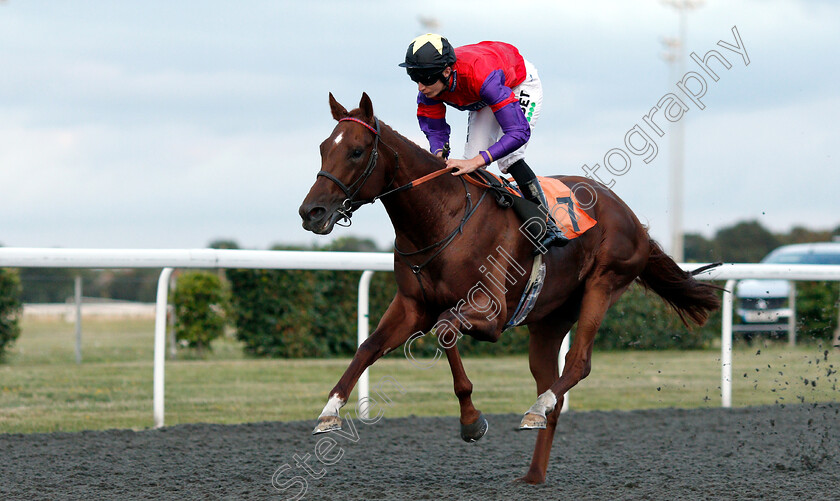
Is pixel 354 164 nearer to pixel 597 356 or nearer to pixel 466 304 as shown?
pixel 466 304

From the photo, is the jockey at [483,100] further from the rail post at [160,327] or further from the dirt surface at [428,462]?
the rail post at [160,327]

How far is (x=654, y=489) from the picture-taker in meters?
4.15

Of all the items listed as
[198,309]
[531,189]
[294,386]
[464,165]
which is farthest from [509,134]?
[198,309]

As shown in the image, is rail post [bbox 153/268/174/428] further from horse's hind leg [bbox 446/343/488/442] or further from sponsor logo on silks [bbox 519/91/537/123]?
sponsor logo on silks [bbox 519/91/537/123]

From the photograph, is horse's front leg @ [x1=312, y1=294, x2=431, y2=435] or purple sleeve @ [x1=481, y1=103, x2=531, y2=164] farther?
purple sleeve @ [x1=481, y1=103, x2=531, y2=164]

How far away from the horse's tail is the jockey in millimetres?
1177

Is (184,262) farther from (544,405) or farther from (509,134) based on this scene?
(544,405)

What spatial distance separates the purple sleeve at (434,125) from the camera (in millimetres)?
4195

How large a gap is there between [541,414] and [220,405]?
418cm

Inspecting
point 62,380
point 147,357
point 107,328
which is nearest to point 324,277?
point 147,357

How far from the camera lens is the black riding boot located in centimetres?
429

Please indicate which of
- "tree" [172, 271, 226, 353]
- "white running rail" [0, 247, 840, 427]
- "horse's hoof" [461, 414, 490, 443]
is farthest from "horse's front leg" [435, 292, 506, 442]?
"tree" [172, 271, 226, 353]

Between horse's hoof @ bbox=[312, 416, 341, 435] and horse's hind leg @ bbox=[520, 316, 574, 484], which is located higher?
horse's hind leg @ bbox=[520, 316, 574, 484]

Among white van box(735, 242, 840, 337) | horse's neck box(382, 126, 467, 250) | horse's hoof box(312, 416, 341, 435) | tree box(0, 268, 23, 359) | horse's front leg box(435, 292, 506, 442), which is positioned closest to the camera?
horse's hoof box(312, 416, 341, 435)
